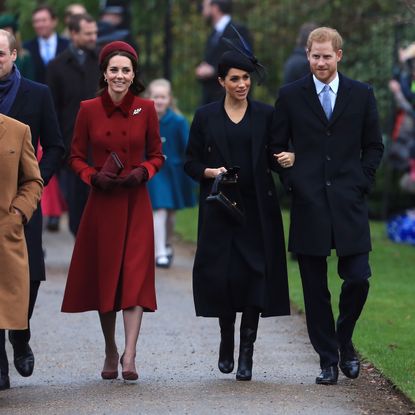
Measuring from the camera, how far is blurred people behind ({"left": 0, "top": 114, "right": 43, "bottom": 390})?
25.0 feet

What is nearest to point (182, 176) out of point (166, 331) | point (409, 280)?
point (409, 280)

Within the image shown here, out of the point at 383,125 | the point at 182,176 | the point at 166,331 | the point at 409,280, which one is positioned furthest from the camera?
the point at 383,125

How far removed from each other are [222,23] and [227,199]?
7894 mm

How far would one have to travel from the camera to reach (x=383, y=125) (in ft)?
58.0

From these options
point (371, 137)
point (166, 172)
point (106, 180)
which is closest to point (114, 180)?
point (106, 180)

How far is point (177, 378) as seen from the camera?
27.6 feet

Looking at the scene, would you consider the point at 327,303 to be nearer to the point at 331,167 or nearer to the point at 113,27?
the point at 331,167

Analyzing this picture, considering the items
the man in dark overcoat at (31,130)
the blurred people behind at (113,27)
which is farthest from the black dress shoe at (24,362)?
the blurred people behind at (113,27)

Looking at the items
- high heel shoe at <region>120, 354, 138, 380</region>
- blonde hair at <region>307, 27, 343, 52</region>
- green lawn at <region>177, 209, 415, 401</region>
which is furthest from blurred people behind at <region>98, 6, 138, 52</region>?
high heel shoe at <region>120, 354, 138, 380</region>

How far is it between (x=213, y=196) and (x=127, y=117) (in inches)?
29.2

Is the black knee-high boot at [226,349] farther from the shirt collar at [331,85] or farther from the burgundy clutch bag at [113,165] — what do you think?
the shirt collar at [331,85]

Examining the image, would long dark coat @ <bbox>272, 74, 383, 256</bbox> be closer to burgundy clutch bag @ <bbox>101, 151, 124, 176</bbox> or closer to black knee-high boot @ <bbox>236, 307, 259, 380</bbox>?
black knee-high boot @ <bbox>236, 307, 259, 380</bbox>

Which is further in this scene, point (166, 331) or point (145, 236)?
point (166, 331)

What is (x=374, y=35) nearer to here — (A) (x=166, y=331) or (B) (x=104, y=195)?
(A) (x=166, y=331)
